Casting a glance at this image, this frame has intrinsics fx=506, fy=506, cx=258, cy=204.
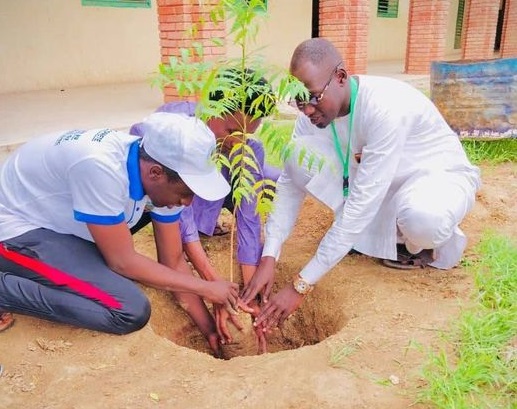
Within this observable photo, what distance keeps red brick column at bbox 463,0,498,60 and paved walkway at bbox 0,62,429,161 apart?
6.91m

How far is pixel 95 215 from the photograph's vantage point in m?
1.83

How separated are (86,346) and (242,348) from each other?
73 cm

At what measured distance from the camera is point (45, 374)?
187 centimetres

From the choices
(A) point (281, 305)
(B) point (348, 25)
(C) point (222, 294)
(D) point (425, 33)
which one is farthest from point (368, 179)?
(D) point (425, 33)

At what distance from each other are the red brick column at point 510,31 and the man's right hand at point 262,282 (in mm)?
11665

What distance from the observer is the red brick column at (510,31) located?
11.9m

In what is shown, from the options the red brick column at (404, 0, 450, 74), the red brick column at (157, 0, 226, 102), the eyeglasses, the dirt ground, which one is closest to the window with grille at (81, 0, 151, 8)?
the red brick column at (157, 0, 226, 102)

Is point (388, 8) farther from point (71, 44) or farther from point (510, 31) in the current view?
point (71, 44)

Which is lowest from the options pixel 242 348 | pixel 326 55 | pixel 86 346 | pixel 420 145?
pixel 242 348

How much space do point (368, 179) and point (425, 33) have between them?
24.2 ft

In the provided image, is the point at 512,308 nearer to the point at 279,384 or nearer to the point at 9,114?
the point at 279,384

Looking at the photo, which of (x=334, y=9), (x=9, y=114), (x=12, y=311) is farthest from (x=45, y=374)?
(x=334, y=9)

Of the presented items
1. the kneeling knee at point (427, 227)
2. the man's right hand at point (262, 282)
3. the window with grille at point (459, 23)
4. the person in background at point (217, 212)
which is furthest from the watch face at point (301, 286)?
the window with grille at point (459, 23)

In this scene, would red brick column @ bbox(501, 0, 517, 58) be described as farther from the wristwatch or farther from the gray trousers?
the gray trousers
